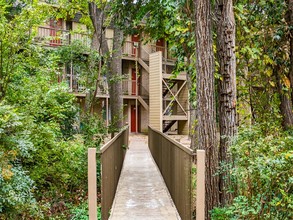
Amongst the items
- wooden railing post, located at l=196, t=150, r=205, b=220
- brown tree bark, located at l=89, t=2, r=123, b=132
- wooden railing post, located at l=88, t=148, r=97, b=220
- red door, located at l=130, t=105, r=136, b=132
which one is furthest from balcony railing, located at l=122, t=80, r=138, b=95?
wooden railing post, located at l=196, t=150, r=205, b=220

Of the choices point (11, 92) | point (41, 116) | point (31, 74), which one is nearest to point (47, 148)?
point (41, 116)

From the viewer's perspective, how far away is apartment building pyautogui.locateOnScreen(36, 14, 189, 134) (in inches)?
727

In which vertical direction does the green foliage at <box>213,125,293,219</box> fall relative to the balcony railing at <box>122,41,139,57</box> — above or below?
below

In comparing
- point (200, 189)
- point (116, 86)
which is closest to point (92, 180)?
point (200, 189)

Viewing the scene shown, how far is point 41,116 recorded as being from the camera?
7.24 m

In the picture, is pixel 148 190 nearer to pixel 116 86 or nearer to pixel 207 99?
pixel 207 99

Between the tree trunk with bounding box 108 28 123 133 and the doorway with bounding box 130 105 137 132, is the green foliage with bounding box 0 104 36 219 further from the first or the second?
the doorway with bounding box 130 105 137 132

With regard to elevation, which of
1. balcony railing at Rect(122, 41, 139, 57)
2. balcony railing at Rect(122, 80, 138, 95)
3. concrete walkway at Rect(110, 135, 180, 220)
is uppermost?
balcony railing at Rect(122, 41, 139, 57)

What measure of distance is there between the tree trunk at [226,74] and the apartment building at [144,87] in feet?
36.7

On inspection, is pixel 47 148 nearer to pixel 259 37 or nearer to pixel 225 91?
pixel 225 91

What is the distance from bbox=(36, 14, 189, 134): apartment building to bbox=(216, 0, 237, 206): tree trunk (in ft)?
36.7

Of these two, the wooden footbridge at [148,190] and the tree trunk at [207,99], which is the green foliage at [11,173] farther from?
the tree trunk at [207,99]

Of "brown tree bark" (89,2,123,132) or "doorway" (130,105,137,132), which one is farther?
"doorway" (130,105,137,132)

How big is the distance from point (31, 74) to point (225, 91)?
257 inches
